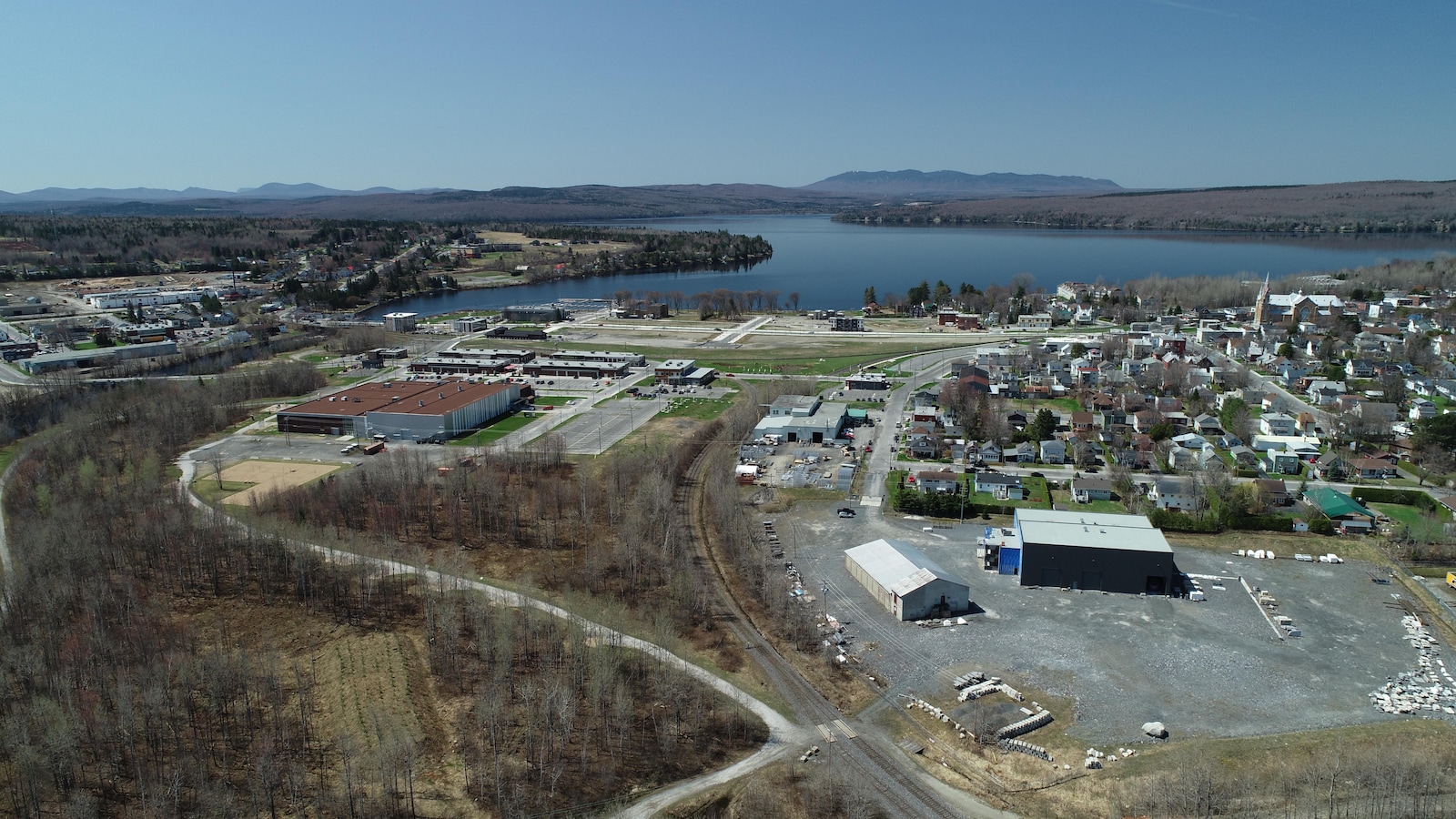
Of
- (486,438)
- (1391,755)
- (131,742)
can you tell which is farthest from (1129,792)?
(486,438)

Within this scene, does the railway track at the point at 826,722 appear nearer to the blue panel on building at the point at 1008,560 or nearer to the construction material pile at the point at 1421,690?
the blue panel on building at the point at 1008,560

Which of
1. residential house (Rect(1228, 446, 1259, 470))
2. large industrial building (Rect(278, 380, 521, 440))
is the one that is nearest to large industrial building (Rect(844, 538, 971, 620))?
residential house (Rect(1228, 446, 1259, 470))

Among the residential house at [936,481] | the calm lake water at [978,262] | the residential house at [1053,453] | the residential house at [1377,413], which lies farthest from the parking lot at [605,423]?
the calm lake water at [978,262]

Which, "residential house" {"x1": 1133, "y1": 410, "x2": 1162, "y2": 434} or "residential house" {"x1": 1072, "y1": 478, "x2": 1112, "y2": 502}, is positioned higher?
"residential house" {"x1": 1133, "y1": 410, "x2": 1162, "y2": 434}

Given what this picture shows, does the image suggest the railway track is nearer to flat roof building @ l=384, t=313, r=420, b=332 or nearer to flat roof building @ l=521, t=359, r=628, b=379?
flat roof building @ l=521, t=359, r=628, b=379

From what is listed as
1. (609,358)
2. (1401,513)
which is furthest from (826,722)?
(609,358)

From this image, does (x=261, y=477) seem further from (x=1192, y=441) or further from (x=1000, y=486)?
(x=1192, y=441)
